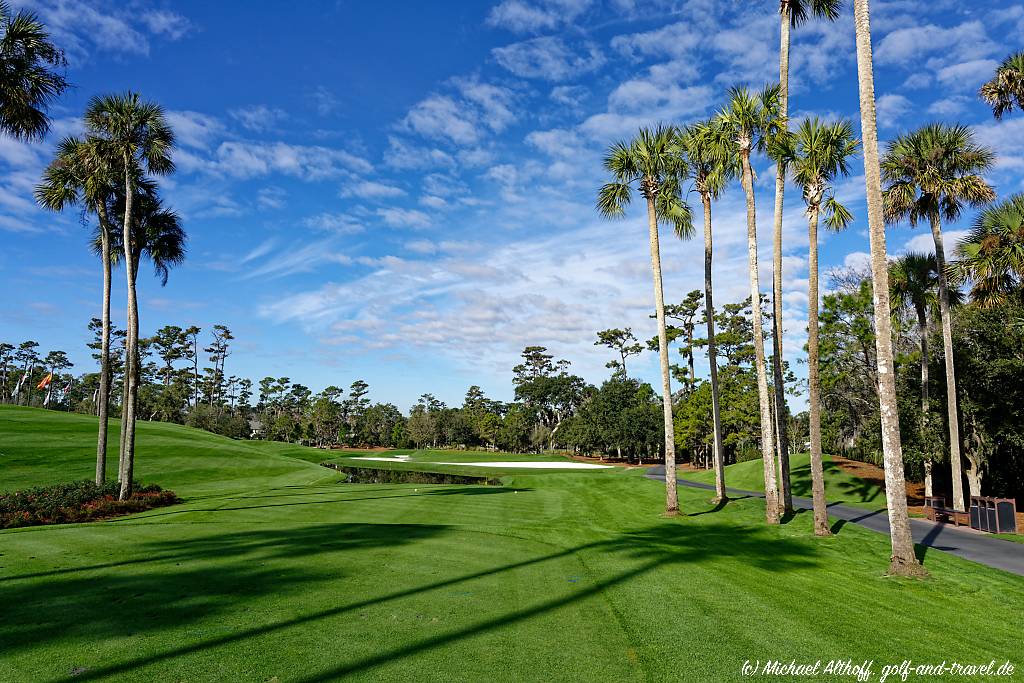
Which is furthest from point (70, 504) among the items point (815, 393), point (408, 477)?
point (408, 477)

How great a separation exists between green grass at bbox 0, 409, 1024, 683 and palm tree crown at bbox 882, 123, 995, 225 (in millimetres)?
15106

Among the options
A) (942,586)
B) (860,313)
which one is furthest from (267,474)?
(860,313)

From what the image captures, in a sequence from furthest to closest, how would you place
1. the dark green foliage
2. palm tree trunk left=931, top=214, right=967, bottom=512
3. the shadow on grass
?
1. the dark green foliage
2. palm tree trunk left=931, top=214, right=967, bottom=512
3. the shadow on grass

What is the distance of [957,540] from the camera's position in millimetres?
18172

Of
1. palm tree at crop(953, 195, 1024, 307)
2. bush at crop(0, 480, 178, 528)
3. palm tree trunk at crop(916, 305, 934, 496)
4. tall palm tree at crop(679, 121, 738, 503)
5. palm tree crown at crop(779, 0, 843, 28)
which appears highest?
palm tree crown at crop(779, 0, 843, 28)


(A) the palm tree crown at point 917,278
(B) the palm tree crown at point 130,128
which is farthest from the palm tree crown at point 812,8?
(B) the palm tree crown at point 130,128

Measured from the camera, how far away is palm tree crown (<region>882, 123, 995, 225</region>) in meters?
23.4

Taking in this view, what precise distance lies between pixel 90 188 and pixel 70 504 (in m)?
13.3

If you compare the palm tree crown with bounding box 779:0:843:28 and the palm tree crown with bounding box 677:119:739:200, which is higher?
the palm tree crown with bounding box 779:0:843:28

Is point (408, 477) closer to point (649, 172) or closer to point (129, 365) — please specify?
point (129, 365)

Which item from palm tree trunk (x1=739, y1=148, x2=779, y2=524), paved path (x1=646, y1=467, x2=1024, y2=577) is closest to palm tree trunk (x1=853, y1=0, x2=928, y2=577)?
paved path (x1=646, y1=467, x2=1024, y2=577)

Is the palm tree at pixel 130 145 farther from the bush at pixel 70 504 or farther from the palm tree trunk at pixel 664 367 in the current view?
the palm tree trunk at pixel 664 367

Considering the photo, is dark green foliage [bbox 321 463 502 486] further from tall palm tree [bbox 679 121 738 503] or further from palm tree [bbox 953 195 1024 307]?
palm tree [bbox 953 195 1024 307]

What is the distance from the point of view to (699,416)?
5575cm
